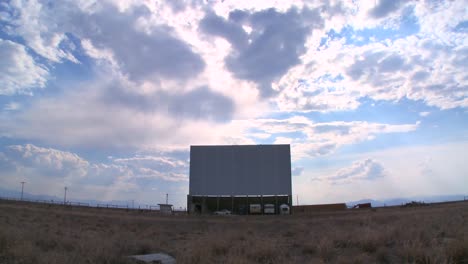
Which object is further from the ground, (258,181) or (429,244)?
(258,181)

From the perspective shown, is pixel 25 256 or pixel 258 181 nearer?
pixel 25 256

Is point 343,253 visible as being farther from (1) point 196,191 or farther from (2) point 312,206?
(2) point 312,206

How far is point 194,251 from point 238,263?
90.3 inches

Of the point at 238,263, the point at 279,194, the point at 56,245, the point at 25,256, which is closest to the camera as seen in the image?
the point at 238,263

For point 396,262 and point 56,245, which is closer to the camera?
point 396,262

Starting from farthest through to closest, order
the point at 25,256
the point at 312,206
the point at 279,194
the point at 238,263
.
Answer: the point at 312,206 → the point at 279,194 → the point at 25,256 → the point at 238,263

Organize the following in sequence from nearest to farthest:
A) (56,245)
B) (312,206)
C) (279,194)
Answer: (56,245) → (279,194) → (312,206)

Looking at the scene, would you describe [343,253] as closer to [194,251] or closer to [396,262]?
[396,262]

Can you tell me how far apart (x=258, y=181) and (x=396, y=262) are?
204 feet

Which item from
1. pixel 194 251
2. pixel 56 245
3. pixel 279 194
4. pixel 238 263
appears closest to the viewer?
pixel 238 263

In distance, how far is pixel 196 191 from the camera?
73000mm

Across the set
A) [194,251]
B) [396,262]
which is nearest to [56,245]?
[194,251]

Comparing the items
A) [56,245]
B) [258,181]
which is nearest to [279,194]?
[258,181]

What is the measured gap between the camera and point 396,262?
1017 cm
